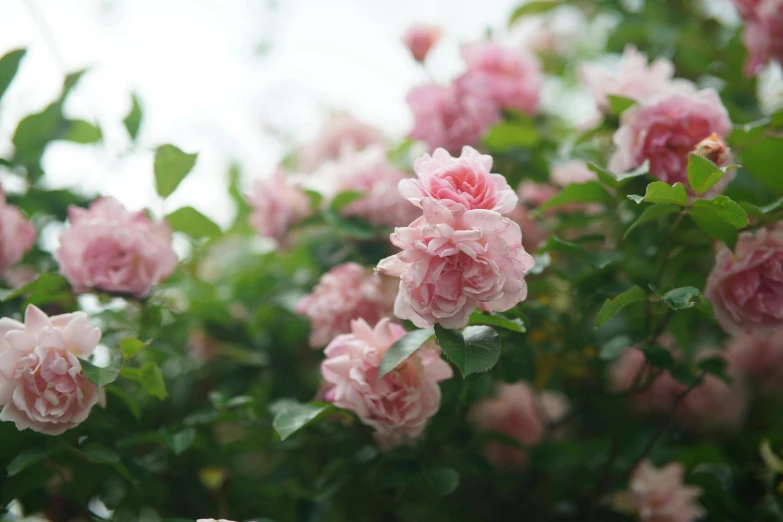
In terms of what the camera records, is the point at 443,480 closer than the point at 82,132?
Yes

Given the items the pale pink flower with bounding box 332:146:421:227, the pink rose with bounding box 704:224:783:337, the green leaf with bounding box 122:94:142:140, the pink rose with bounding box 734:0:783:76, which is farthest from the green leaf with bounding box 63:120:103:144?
the pink rose with bounding box 734:0:783:76

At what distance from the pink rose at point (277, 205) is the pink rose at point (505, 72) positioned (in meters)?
0.33

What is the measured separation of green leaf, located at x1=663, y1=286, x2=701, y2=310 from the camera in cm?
57

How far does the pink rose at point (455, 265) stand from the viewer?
1.73 feet

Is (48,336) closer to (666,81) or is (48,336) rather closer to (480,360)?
(480,360)

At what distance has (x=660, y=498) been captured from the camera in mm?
803

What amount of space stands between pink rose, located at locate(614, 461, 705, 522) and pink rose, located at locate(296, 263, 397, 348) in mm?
393

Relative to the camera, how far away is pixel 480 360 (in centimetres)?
54

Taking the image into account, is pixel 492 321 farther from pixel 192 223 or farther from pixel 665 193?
pixel 192 223

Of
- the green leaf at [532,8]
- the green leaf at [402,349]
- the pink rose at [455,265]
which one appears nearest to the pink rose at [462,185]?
the pink rose at [455,265]

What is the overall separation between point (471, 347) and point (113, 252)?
1.39 feet

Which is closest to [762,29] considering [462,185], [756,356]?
[756,356]

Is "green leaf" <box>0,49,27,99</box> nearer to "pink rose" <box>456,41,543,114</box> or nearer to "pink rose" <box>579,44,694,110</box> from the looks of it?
"pink rose" <box>456,41,543,114</box>

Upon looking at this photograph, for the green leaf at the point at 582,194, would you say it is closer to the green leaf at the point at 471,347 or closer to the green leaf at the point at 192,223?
the green leaf at the point at 471,347
